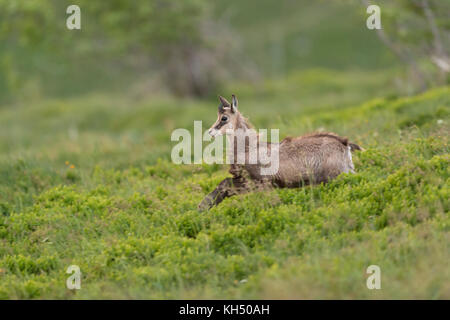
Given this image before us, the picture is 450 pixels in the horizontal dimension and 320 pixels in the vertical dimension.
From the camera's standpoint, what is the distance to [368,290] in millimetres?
5609

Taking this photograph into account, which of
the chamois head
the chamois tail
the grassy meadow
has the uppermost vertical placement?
the chamois head

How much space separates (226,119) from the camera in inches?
308

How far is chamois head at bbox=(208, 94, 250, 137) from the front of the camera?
25.4 feet

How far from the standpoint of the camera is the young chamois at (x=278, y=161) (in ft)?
25.5

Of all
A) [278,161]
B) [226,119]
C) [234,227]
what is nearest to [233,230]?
[234,227]

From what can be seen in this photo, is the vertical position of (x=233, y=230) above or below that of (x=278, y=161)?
below

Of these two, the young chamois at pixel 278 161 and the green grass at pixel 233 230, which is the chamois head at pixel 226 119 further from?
the green grass at pixel 233 230

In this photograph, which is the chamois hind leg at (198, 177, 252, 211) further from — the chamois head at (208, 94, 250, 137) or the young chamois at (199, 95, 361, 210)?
the chamois head at (208, 94, 250, 137)

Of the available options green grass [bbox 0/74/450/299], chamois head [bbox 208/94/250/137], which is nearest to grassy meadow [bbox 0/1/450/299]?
green grass [bbox 0/74/450/299]

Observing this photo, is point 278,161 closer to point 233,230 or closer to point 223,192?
point 223,192

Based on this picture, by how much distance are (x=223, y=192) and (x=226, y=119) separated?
114cm

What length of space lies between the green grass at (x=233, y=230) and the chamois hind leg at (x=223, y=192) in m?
0.15

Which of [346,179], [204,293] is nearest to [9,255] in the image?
[204,293]
